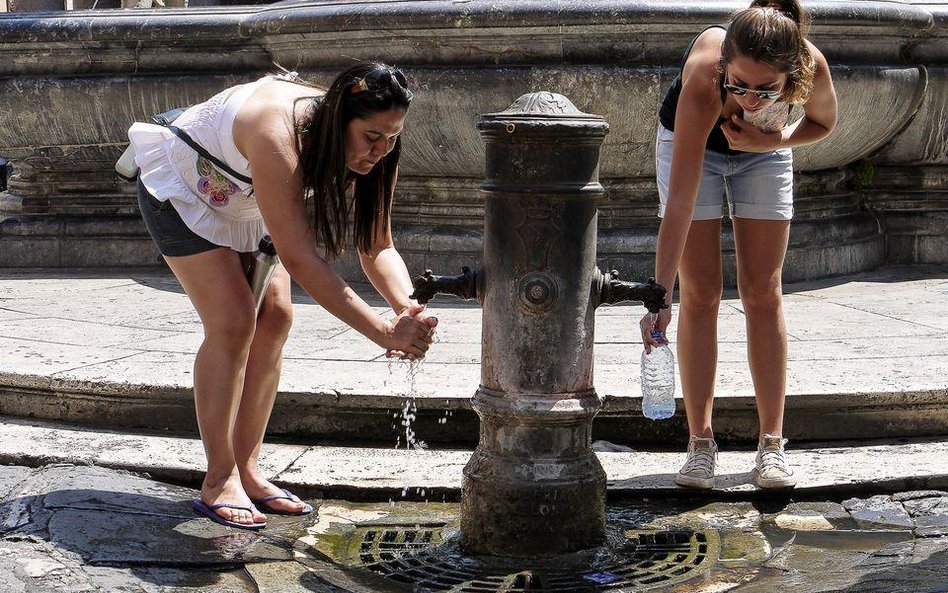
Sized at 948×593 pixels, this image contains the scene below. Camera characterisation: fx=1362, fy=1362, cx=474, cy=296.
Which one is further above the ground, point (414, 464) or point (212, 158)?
point (212, 158)

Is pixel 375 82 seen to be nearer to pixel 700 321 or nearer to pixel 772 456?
pixel 700 321

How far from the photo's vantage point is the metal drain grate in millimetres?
3383

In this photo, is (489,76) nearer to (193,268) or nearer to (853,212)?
(853,212)

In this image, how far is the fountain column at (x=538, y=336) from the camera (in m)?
3.46

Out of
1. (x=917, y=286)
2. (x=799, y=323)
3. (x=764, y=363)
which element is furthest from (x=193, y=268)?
(x=917, y=286)

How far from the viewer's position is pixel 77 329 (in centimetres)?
576

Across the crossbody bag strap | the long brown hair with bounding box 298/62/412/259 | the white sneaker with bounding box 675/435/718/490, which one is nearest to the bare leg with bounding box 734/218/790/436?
the white sneaker with bounding box 675/435/718/490

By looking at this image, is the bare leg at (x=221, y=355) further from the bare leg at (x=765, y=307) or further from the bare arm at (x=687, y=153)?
the bare leg at (x=765, y=307)

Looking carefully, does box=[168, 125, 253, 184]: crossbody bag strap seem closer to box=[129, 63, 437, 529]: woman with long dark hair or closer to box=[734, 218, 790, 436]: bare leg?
box=[129, 63, 437, 529]: woman with long dark hair

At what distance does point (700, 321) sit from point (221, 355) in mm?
1422

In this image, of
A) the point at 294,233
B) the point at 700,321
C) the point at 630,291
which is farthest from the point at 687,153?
the point at 294,233

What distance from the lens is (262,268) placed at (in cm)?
383

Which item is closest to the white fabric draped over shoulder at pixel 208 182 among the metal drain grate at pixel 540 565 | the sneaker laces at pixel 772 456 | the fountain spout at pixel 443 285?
the fountain spout at pixel 443 285

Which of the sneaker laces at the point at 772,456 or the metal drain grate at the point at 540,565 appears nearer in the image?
the metal drain grate at the point at 540,565
